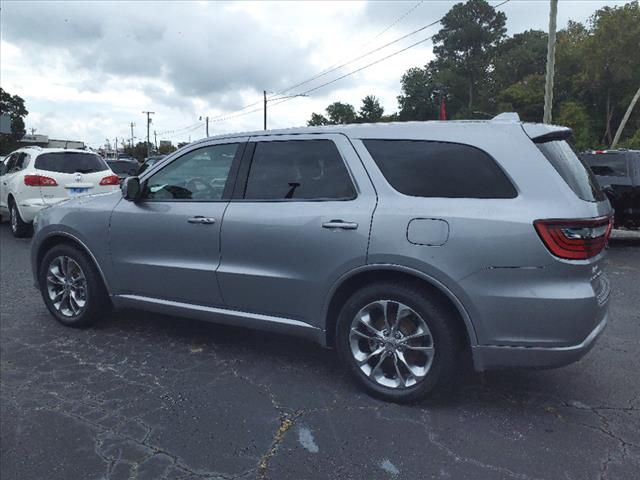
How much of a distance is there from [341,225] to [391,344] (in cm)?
79

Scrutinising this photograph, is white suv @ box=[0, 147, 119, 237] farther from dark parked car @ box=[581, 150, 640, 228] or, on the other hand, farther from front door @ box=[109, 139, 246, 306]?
dark parked car @ box=[581, 150, 640, 228]

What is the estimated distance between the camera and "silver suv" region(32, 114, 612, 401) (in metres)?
2.80

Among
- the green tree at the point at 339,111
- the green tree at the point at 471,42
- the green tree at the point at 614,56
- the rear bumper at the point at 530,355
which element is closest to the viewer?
the rear bumper at the point at 530,355

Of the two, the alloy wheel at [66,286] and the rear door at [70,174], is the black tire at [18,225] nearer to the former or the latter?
the rear door at [70,174]

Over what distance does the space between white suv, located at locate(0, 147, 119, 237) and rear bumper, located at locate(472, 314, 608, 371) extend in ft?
28.2

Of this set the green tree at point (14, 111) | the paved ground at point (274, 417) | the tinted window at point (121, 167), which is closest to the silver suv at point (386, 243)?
the paved ground at point (274, 417)

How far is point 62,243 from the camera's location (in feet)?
15.1

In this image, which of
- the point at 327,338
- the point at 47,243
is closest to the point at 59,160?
the point at 47,243

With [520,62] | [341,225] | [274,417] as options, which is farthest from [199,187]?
[520,62]

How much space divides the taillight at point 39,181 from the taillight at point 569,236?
9.05 meters

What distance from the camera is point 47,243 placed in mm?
4707

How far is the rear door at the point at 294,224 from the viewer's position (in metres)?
3.24

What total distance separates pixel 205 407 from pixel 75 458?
762mm

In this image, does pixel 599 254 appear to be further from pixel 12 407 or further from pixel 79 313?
pixel 79 313
